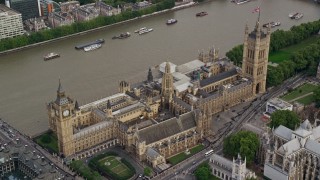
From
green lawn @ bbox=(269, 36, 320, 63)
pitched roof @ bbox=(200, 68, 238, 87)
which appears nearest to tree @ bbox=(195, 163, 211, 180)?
pitched roof @ bbox=(200, 68, 238, 87)

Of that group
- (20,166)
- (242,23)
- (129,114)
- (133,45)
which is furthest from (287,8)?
(20,166)

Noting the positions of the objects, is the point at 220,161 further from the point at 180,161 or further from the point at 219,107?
the point at 219,107

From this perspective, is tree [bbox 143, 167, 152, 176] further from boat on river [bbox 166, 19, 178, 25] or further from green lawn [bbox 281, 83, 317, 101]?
boat on river [bbox 166, 19, 178, 25]

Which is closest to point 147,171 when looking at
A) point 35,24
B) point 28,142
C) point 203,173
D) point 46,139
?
point 203,173

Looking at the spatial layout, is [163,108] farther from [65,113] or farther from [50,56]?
[50,56]

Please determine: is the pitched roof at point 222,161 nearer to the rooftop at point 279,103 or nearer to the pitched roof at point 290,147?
the pitched roof at point 290,147
